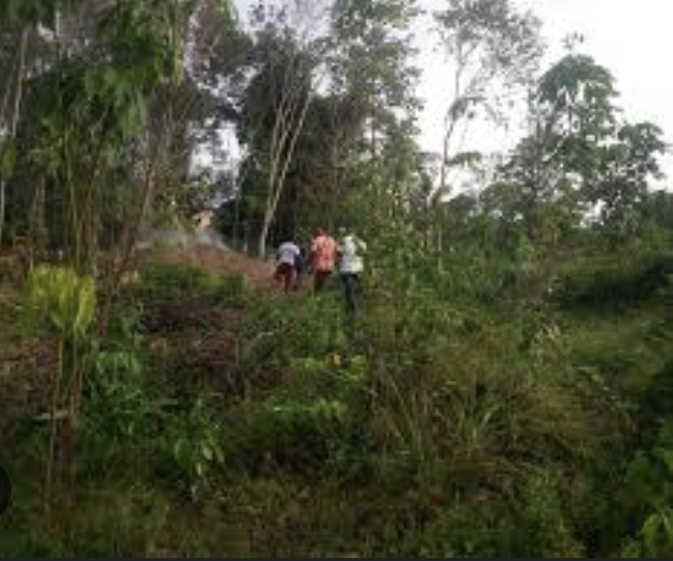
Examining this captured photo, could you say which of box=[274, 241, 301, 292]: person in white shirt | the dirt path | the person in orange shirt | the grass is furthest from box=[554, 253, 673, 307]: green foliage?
the grass

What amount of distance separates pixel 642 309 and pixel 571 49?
5.42 meters

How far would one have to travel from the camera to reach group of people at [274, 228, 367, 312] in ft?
38.1

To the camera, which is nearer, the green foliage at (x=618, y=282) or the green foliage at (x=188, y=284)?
the green foliage at (x=188, y=284)

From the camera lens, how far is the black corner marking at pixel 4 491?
647 centimetres

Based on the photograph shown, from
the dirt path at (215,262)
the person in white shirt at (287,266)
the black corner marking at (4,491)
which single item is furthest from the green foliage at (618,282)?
the black corner marking at (4,491)

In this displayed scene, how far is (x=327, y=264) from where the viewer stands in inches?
595

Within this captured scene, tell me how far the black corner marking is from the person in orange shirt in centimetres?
864

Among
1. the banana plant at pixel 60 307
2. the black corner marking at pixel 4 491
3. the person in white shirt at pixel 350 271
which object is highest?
the person in white shirt at pixel 350 271

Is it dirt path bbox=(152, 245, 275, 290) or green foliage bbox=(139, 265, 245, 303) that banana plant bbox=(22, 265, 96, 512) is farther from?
dirt path bbox=(152, 245, 275, 290)

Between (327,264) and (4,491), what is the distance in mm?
Answer: 8913

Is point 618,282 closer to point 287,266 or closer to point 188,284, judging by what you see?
point 287,266

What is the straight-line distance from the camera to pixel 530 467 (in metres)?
6.97

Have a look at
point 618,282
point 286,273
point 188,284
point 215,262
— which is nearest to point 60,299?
point 188,284

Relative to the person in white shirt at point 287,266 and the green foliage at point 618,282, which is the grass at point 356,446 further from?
the person in white shirt at point 287,266
